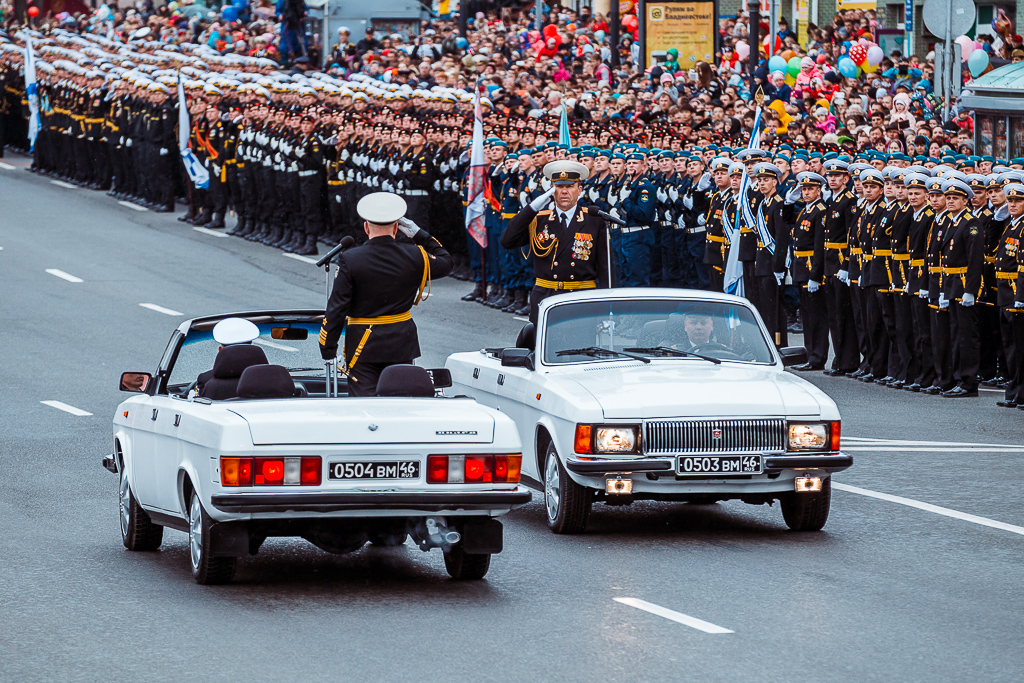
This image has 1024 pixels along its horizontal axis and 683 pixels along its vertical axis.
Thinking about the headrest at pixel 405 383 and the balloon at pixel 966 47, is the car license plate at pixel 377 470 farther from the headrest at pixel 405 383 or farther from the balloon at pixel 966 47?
the balloon at pixel 966 47

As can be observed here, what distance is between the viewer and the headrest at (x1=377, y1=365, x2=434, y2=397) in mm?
10055

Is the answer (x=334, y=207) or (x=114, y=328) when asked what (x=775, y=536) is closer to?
(x=114, y=328)

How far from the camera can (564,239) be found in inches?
626

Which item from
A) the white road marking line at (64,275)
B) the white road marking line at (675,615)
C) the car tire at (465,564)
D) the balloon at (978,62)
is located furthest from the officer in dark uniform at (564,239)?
the balloon at (978,62)

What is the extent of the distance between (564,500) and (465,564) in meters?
1.46

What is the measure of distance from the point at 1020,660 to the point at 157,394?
4.79 meters

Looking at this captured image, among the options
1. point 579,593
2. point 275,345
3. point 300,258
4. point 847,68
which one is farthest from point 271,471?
point 847,68

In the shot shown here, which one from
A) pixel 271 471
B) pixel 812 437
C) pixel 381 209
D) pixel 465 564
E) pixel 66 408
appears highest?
pixel 381 209

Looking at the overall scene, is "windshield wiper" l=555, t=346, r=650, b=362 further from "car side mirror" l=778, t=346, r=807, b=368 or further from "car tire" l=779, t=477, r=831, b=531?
"car tire" l=779, t=477, r=831, b=531

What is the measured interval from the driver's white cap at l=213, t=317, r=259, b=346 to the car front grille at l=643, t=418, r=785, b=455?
2205 millimetres

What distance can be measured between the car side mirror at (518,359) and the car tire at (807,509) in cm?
174

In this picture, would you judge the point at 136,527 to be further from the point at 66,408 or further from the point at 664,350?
the point at 66,408

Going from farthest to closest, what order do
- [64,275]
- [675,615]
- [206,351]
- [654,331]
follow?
[64,275] → [654,331] → [206,351] → [675,615]

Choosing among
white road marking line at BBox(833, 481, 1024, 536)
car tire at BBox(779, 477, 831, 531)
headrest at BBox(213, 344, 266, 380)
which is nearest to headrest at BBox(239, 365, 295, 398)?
headrest at BBox(213, 344, 266, 380)
